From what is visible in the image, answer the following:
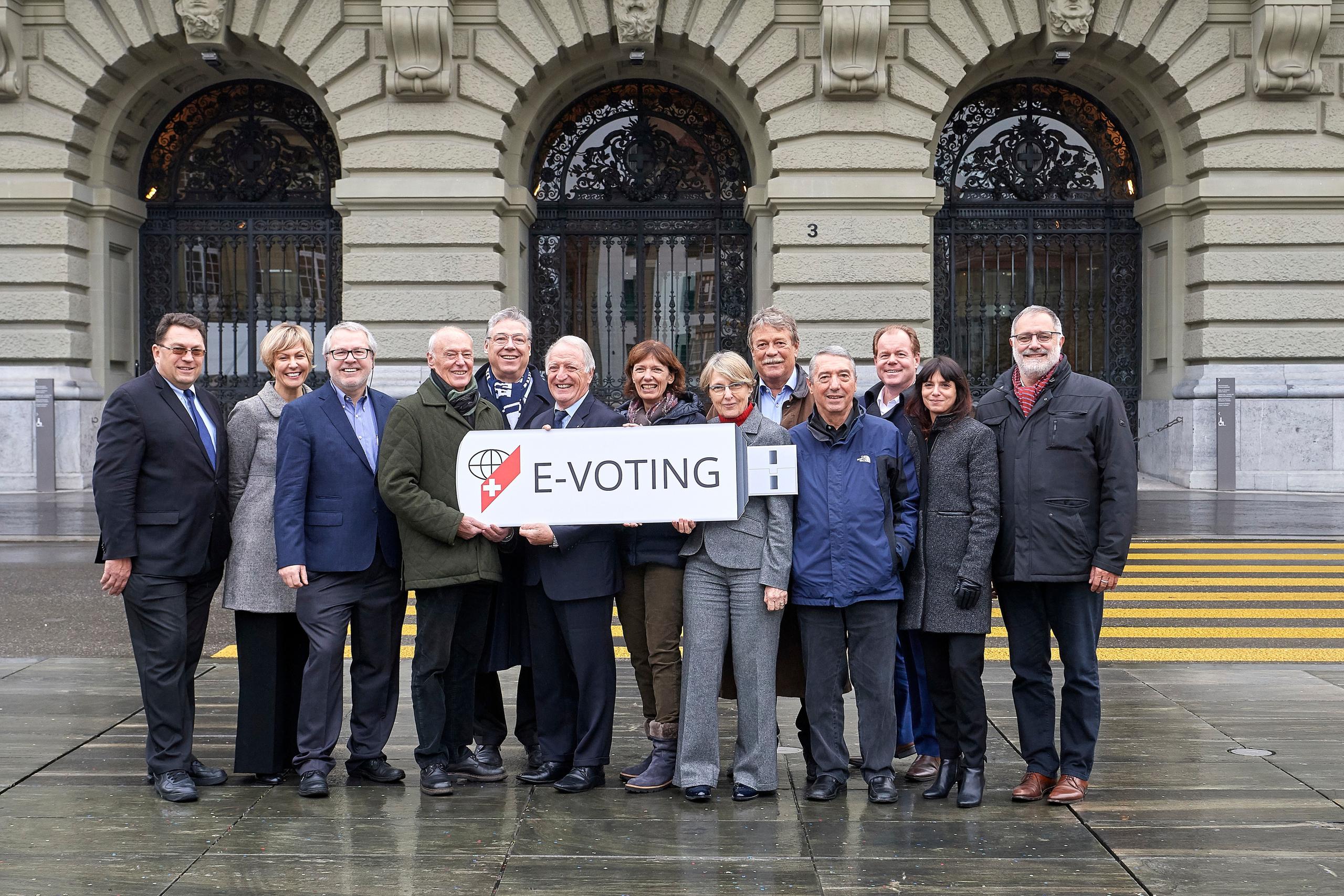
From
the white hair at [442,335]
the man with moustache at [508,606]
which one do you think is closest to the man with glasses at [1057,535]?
the man with moustache at [508,606]

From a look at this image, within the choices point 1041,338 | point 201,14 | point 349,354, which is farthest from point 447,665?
point 201,14

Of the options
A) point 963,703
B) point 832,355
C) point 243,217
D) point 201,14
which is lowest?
point 963,703

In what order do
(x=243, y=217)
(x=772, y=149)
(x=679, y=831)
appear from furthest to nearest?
1. (x=243, y=217)
2. (x=772, y=149)
3. (x=679, y=831)

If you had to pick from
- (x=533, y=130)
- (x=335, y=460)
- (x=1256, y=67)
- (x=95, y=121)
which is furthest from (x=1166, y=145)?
(x=335, y=460)

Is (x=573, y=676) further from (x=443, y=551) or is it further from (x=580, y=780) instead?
(x=443, y=551)

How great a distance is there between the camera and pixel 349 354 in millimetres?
5738

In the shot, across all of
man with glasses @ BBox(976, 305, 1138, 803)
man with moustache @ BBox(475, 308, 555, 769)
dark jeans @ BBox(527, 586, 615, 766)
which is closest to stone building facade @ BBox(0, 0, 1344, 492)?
man with moustache @ BBox(475, 308, 555, 769)

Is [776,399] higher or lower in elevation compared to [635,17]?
lower

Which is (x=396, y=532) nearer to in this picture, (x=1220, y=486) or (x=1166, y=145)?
(x=1220, y=486)

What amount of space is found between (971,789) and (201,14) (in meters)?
16.8

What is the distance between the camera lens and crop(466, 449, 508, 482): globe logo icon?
5598mm

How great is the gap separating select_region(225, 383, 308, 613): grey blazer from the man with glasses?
3126mm

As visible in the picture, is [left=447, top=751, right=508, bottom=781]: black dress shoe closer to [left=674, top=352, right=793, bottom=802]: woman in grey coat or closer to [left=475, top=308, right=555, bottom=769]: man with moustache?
[left=475, top=308, right=555, bottom=769]: man with moustache

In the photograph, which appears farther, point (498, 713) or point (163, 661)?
point (498, 713)
